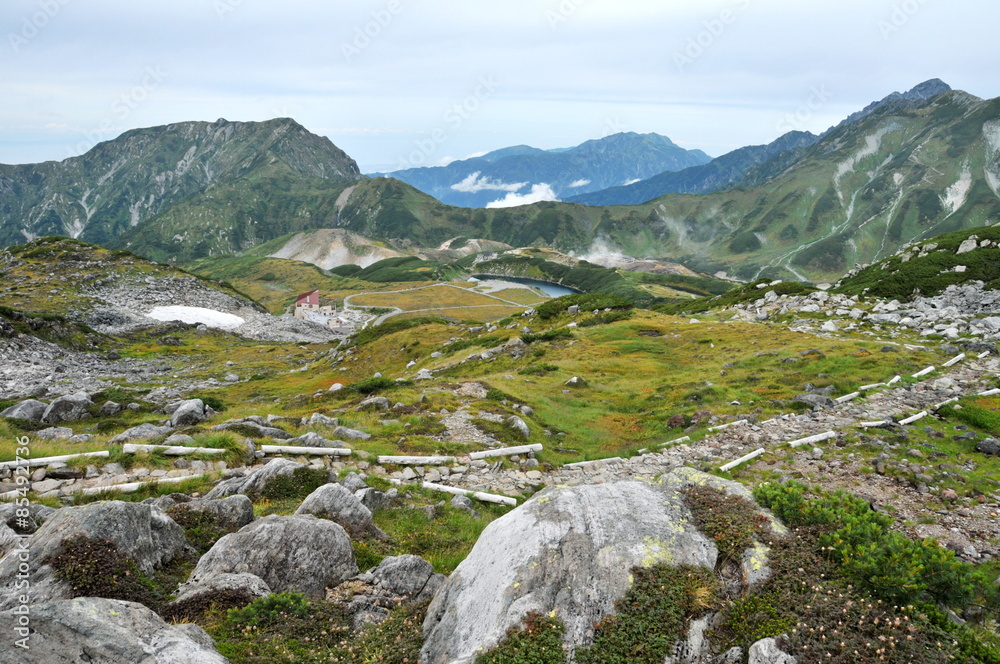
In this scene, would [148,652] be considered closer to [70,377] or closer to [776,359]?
[776,359]

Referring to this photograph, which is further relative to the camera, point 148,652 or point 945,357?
point 945,357

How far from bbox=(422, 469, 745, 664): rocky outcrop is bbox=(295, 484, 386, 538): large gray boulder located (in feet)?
14.7

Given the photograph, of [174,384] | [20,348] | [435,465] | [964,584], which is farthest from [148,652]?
[20,348]

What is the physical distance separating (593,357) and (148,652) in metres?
41.4

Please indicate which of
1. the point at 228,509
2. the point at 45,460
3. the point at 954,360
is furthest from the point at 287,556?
the point at 954,360

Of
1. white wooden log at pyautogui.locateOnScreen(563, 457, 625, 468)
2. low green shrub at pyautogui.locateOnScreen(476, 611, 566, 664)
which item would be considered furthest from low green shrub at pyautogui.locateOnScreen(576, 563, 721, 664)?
white wooden log at pyautogui.locateOnScreen(563, 457, 625, 468)

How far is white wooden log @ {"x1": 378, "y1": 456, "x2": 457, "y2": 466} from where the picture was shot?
19344 millimetres

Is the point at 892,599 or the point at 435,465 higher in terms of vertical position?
the point at 892,599

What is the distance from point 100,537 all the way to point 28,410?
1251 inches

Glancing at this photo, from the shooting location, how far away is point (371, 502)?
1531cm

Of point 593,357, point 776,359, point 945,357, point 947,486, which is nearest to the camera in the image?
point 947,486

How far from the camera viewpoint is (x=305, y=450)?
18.8m

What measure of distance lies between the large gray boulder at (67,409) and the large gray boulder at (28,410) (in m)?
0.30

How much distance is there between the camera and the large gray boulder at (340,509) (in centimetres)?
1248
